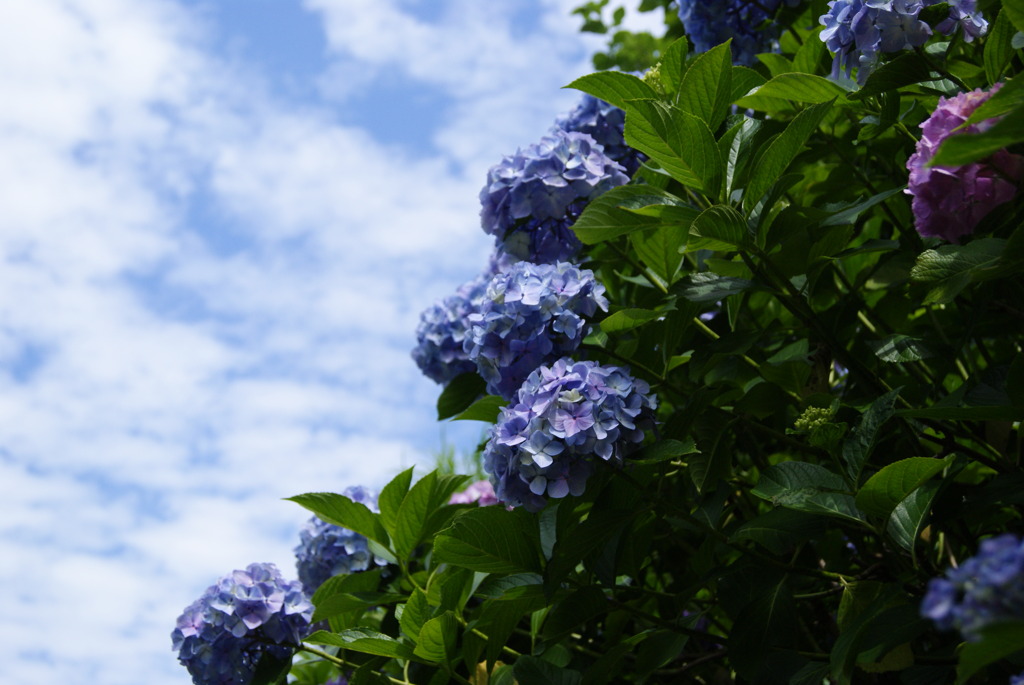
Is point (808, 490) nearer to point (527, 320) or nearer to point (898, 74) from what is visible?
point (527, 320)

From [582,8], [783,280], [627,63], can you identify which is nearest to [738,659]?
[783,280]

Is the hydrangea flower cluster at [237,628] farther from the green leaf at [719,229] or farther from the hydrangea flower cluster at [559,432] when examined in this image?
the green leaf at [719,229]

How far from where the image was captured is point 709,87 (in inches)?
79.1

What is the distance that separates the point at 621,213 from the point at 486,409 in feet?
1.86

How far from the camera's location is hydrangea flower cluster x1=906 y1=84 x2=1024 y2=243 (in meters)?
1.62

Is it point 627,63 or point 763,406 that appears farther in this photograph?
point 627,63

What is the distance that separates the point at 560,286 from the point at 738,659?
85 centimetres

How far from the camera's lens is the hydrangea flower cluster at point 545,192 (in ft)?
7.55

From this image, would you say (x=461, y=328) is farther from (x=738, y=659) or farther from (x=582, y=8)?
(x=582, y=8)

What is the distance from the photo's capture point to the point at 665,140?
1.87m

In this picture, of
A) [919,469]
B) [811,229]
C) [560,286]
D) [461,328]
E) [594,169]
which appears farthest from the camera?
[461,328]

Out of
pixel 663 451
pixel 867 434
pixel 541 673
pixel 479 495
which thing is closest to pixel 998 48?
pixel 867 434

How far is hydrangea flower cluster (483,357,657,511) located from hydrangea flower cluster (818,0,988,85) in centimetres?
80

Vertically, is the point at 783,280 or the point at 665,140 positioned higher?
the point at 665,140
